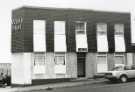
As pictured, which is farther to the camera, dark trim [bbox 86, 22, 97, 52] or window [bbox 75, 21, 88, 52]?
dark trim [bbox 86, 22, 97, 52]

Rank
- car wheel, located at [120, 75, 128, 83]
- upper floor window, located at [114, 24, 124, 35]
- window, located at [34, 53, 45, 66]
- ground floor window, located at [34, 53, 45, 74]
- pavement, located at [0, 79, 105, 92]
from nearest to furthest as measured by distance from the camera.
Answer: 1. pavement, located at [0, 79, 105, 92]
2. car wheel, located at [120, 75, 128, 83]
3. ground floor window, located at [34, 53, 45, 74]
4. window, located at [34, 53, 45, 66]
5. upper floor window, located at [114, 24, 124, 35]

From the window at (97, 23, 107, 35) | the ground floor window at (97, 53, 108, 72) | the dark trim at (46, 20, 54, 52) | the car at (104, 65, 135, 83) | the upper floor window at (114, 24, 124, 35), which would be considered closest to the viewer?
the car at (104, 65, 135, 83)

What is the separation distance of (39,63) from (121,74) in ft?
27.2

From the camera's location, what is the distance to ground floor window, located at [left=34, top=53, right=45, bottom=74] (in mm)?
38250

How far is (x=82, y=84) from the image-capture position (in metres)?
35.8

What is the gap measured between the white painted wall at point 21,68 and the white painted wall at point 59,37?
314 centimetres

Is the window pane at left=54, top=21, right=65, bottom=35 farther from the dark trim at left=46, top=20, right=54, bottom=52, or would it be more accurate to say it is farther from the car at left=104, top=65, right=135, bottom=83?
the car at left=104, top=65, right=135, bottom=83

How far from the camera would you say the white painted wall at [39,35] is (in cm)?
Answer: 3853

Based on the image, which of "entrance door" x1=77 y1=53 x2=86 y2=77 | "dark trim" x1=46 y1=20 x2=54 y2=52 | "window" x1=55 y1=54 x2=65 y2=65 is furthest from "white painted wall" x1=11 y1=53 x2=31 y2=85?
"entrance door" x1=77 y1=53 x2=86 y2=77

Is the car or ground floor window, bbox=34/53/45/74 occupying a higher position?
ground floor window, bbox=34/53/45/74

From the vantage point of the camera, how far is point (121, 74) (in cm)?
3547

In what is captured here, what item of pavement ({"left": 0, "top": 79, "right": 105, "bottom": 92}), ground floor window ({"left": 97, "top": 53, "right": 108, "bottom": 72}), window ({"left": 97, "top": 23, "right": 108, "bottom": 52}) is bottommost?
pavement ({"left": 0, "top": 79, "right": 105, "bottom": 92})

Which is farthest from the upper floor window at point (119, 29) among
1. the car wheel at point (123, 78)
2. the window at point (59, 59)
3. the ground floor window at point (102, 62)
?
the car wheel at point (123, 78)

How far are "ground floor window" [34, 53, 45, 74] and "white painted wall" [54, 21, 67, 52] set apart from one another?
5.52 ft
